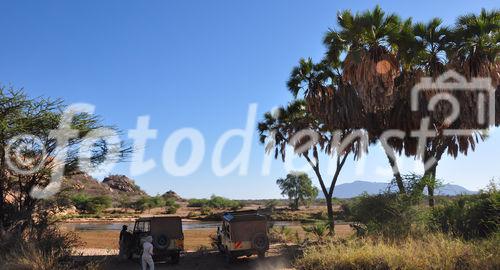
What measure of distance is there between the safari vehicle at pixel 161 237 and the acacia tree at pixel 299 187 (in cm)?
7700

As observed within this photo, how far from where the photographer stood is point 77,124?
76.4ft

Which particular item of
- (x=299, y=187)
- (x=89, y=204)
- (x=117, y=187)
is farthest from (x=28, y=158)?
(x=117, y=187)

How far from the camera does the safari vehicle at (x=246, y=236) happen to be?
20.0 m

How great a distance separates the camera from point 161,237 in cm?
2084

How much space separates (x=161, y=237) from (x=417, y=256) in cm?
1170

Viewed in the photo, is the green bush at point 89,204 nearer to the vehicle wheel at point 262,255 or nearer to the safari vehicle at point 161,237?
the safari vehicle at point 161,237

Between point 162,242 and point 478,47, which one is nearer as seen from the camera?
point 162,242

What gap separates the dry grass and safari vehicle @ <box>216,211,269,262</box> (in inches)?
175

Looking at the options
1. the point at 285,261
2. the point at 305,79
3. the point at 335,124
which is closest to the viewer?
the point at 285,261

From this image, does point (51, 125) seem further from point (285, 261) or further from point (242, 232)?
point (285, 261)

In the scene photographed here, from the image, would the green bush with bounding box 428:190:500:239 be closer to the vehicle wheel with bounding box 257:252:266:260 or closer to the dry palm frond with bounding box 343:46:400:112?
the dry palm frond with bounding box 343:46:400:112

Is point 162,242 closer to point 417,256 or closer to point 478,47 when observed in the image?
point 417,256

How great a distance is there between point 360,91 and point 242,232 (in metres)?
9.19

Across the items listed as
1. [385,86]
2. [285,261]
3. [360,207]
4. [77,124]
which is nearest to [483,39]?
[385,86]
